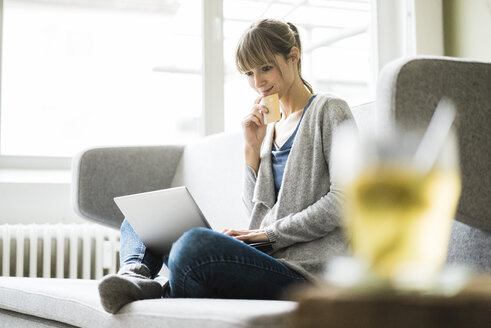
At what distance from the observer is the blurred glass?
35 centimetres

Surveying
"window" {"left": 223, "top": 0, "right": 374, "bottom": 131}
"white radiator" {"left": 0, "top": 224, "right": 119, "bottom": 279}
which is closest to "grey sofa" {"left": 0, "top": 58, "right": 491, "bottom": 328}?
"white radiator" {"left": 0, "top": 224, "right": 119, "bottom": 279}

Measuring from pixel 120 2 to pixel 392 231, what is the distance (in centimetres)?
268

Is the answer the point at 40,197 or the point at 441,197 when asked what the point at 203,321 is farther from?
the point at 40,197

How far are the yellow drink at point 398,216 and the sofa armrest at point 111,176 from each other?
67.7 inches

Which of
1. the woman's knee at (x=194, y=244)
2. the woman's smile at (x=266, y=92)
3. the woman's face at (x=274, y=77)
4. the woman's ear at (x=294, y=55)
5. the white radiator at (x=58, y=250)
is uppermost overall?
the woman's ear at (x=294, y=55)

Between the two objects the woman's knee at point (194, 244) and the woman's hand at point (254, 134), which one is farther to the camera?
the woman's hand at point (254, 134)

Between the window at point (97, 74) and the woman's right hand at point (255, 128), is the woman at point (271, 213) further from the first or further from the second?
the window at point (97, 74)

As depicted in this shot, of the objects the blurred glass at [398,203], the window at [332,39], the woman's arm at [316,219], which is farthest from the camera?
the window at [332,39]

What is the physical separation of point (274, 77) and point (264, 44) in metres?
0.09

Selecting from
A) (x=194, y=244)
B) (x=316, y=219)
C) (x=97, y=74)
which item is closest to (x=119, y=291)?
(x=194, y=244)

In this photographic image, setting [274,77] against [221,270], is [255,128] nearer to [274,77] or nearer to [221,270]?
[274,77]

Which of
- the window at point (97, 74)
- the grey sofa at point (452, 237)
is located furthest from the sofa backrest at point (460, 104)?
the window at point (97, 74)

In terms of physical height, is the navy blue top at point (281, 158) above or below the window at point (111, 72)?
below

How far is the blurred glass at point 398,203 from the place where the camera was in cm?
35
